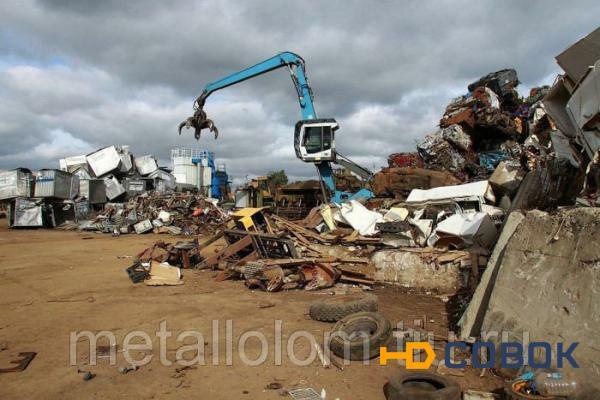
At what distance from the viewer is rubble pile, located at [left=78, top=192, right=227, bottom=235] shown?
18.5m

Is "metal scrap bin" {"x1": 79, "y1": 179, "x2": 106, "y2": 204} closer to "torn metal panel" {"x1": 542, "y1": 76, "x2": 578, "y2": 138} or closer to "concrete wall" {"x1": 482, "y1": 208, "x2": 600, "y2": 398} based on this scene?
"torn metal panel" {"x1": 542, "y1": 76, "x2": 578, "y2": 138}

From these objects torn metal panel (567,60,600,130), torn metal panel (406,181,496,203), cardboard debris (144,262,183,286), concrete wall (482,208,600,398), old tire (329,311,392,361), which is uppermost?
torn metal panel (567,60,600,130)

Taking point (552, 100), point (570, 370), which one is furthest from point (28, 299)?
point (552, 100)

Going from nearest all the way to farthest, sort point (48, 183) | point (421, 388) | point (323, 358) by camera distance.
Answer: point (421, 388), point (323, 358), point (48, 183)

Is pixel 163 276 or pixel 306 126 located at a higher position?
pixel 306 126

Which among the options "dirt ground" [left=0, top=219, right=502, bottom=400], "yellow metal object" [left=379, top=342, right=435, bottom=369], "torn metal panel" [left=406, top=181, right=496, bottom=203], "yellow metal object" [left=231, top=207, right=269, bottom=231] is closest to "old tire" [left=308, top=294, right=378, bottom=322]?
"dirt ground" [left=0, top=219, right=502, bottom=400]

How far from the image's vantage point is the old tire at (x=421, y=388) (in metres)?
3.12

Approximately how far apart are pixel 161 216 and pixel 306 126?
388 inches

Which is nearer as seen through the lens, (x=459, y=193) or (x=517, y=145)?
(x=459, y=193)

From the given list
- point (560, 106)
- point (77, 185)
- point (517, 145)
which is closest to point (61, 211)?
point (77, 185)

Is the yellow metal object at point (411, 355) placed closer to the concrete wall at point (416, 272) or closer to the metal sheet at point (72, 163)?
the concrete wall at point (416, 272)

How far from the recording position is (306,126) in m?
13.0

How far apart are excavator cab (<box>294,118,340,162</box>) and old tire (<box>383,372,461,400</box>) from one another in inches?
392

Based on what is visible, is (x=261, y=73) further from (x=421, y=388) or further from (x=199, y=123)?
(x=421, y=388)
